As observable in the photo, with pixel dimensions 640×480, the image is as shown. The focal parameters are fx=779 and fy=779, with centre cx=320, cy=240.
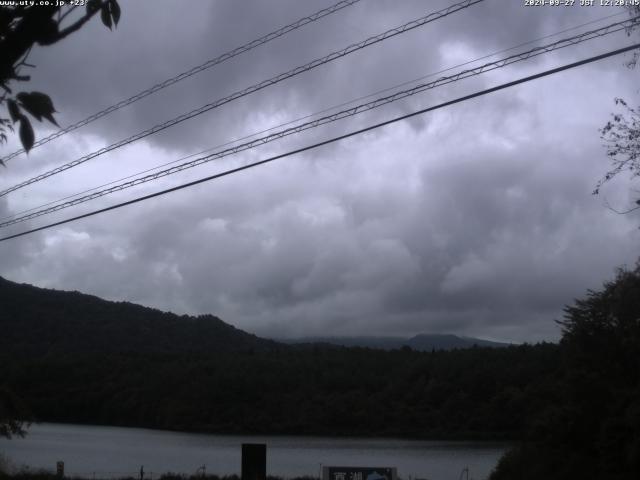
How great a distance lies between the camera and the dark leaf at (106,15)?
4727mm

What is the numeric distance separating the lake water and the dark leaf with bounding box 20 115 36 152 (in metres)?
39.7

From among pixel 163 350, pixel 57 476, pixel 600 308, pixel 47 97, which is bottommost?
pixel 57 476

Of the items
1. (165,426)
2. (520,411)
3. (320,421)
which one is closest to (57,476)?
(520,411)

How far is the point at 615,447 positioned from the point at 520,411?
3868cm

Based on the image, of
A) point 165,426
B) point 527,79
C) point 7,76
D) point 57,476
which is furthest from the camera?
point 165,426

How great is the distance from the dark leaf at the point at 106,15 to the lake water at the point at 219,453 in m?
39.5

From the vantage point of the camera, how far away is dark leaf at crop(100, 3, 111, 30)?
15.5 ft

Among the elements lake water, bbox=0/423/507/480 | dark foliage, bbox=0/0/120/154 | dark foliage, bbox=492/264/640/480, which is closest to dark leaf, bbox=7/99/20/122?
dark foliage, bbox=0/0/120/154

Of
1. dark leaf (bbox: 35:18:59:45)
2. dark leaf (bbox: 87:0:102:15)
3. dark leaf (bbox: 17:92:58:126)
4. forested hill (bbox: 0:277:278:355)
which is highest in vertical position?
forested hill (bbox: 0:277:278:355)

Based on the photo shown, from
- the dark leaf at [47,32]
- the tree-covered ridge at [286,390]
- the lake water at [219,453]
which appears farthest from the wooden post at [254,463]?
the tree-covered ridge at [286,390]

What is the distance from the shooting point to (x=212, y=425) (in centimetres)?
8581

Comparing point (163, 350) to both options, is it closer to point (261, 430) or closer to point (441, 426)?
point (261, 430)

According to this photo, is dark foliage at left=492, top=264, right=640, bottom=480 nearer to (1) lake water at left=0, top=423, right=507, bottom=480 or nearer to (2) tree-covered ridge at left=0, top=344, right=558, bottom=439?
(1) lake water at left=0, top=423, right=507, bottom=480

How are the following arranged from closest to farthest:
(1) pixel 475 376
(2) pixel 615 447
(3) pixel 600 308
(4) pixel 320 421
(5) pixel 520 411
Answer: (2) pixel 615 447 → (3) pixel 600 308 → (5) pixel 520 411 → (1) pixel 475 376 → (4) pixel 320 421
